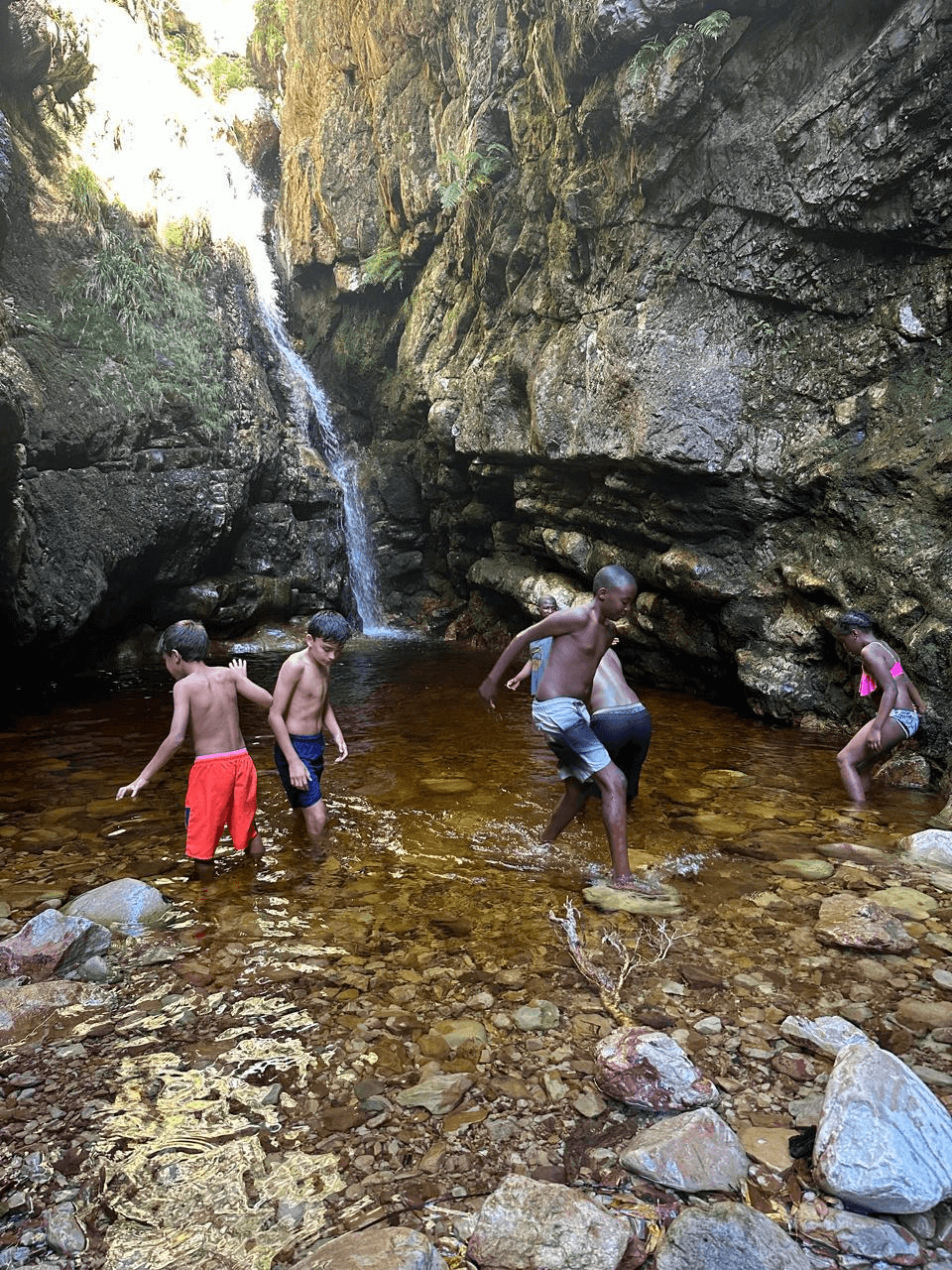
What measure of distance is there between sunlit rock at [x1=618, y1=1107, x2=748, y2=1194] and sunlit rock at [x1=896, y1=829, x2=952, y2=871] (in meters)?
2.73

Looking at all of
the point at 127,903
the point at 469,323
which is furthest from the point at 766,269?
the point at 127,903

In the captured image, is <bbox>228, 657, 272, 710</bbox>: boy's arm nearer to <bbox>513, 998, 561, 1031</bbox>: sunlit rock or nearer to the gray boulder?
<bbox>513, 998, 561, 1031</bbox>: sunlit rock

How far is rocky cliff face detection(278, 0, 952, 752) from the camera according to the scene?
6.98m

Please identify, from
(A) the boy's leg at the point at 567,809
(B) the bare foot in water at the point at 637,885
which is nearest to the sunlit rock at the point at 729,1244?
(B) the bare foot in water at the point at 637,885

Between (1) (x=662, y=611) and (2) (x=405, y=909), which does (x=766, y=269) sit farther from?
(2) (x=405, y=909)

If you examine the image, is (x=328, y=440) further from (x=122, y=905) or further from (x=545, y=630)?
(x=122, y=905)

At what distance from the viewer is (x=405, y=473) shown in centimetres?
1758

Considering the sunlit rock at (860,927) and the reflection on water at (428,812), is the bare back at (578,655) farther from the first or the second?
the sunlit rock at (860,927)

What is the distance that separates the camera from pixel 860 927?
10.9 feet

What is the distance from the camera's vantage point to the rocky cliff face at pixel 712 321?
698 cm

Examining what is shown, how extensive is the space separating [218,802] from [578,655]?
227cm

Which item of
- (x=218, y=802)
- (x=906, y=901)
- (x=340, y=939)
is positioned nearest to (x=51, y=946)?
(x=340, y=939)

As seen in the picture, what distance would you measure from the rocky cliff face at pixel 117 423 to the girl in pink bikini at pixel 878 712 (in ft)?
30.3

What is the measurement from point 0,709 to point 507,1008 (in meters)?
8.76
